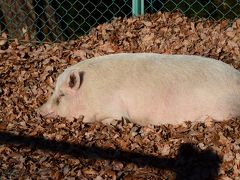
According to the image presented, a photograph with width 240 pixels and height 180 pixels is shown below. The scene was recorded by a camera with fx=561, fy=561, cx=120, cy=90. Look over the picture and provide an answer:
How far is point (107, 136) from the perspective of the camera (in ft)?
15.9

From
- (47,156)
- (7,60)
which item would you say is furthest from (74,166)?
(7,60)

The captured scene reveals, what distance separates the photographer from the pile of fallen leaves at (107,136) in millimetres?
4328

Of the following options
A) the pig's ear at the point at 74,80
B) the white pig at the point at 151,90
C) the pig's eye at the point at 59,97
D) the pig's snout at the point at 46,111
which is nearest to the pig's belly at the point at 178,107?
the white pig at the point at 151,90

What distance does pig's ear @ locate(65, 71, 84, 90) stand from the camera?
504cm

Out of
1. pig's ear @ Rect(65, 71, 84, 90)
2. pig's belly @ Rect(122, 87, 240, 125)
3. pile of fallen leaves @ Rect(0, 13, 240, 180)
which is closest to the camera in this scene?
pile of fallen leaves @ Rect(0, 13, 240, 180)

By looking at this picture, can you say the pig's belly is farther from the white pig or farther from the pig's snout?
the pig's snout

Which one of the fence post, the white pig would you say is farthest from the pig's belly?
the fence post

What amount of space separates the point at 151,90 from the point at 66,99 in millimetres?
817

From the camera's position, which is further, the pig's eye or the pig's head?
the pig's eye

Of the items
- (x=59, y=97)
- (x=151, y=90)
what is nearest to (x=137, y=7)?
(x=59, y=97)

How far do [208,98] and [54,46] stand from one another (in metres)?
2.67

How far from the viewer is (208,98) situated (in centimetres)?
480

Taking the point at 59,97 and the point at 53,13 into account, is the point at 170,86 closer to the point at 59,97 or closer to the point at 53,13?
the point at 59,97

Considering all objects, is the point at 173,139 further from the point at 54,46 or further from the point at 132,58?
the point at 54,46
